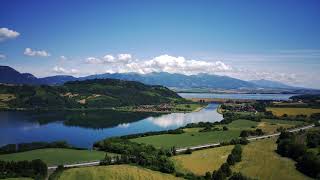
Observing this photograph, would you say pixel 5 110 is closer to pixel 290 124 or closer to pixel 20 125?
pixel 20 125

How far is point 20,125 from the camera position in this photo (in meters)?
130

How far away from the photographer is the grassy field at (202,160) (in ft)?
211

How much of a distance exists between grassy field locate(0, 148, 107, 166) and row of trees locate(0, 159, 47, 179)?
245 inches

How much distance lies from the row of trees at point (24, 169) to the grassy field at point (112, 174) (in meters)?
3.59

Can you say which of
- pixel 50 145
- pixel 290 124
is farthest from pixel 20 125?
pixel 290 124

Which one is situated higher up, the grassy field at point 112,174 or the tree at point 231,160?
the tree at point 231,160

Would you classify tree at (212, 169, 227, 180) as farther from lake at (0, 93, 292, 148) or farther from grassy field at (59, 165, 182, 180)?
lake at (0, 93, 292, 148)

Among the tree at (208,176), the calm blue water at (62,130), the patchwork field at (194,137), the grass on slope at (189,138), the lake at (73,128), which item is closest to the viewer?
the tree at (208,176)

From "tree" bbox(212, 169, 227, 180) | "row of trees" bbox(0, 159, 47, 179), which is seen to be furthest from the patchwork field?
"row of trees" bbox(0, 159, 47, 179)

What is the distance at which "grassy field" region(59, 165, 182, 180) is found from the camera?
5672cm

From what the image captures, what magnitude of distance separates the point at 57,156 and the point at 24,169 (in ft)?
46.5

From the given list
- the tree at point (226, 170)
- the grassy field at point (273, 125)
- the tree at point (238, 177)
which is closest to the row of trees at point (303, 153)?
the tree at point (238, 177)

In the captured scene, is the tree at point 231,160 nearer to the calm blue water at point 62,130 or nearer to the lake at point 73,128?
the calm blue water at point 62,130

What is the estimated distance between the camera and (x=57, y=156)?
72688 mm
